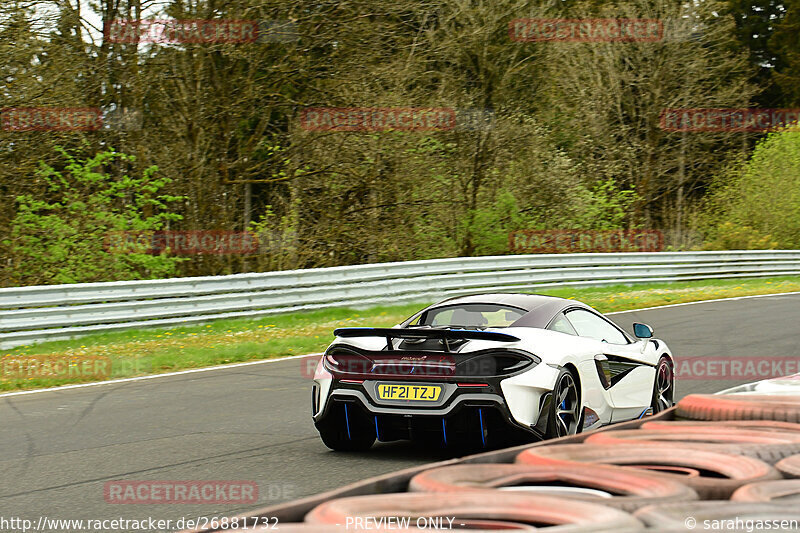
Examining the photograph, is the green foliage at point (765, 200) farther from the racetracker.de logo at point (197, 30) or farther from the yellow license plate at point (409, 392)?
the yellow license plate at point (409, 392)

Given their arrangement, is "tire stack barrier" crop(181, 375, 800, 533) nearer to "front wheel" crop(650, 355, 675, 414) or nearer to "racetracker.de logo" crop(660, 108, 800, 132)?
"front wheel" crop(650, 355, 675, 414)

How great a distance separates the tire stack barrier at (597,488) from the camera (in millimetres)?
3078

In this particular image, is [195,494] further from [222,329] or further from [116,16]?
[116,16]

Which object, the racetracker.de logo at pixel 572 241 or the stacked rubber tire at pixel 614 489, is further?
the racetracker.de logo at pixel 572 241

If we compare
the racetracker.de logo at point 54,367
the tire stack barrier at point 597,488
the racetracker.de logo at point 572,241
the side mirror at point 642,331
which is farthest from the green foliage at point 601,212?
the tire stack barrier at point 597,488

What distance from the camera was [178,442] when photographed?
8242mm

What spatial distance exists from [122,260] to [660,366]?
1409 cm

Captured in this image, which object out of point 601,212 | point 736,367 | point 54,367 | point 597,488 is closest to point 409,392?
point 597,488

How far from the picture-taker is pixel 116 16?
21.5m

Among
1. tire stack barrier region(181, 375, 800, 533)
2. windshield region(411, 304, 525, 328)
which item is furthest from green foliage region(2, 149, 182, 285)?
tire stack barrier region(181, 375, 800, 533)

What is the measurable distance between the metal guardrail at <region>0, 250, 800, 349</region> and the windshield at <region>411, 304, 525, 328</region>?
8.55 m

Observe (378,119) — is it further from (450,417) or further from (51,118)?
(450,417)

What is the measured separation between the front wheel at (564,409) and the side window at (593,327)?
76cm

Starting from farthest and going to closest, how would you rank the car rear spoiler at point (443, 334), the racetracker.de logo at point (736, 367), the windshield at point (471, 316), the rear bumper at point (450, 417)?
the racetracker.de logo at point (736, 367) → the windshield at point (471, 316) → the car rear spoiler at point (443, 334) → the rear bumper at point (450, 417)
